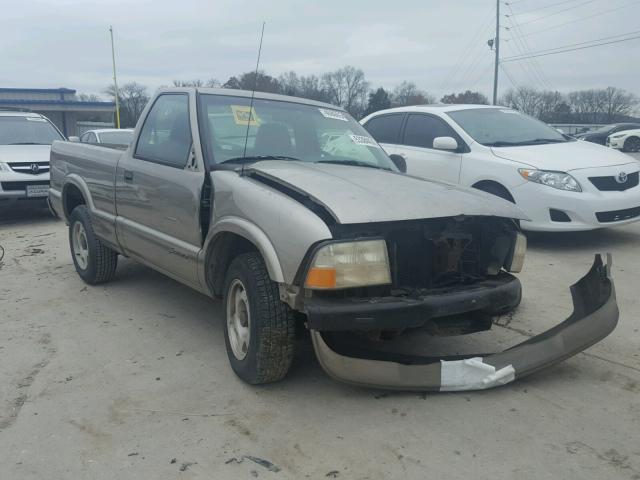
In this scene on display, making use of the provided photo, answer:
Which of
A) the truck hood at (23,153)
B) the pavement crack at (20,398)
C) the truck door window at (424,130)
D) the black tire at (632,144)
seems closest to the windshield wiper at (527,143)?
the truck door window at (424,130)

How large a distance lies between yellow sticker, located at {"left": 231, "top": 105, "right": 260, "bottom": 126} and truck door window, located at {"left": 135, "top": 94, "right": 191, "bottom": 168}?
1.10 ft

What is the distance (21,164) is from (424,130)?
6.17m

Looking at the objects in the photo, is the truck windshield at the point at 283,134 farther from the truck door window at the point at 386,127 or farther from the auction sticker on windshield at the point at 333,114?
the truck door window at the point at 386,127

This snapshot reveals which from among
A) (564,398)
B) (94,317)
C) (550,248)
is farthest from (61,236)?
(564,398)

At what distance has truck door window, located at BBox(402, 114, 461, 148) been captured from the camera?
7531mm

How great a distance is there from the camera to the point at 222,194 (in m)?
3.58

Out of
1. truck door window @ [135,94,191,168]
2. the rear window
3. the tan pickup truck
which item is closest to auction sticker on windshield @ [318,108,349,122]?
the tan pickup truck

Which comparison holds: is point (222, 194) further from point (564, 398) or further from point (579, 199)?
point (579, 199)

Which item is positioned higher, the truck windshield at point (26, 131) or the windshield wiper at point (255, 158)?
the truck windshield at point (26, 131)

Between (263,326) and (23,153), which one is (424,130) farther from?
(23,153)

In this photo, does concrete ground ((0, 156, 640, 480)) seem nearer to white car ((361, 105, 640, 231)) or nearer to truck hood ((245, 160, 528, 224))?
truck hood ((245, 160, 528, 224))

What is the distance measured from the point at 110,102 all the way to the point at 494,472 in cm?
3896

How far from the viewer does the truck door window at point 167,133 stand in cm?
420

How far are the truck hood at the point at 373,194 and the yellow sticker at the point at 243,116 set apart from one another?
48 centimetres
